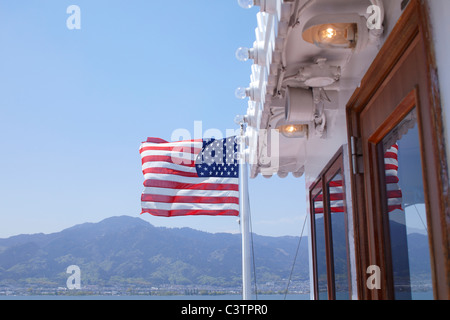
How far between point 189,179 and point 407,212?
16.7 feet

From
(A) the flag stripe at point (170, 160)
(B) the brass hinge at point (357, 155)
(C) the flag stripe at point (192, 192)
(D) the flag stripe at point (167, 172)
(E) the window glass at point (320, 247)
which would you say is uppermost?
(A) the flag stripe at point (170, 160)

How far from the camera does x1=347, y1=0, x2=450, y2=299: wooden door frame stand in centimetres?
150

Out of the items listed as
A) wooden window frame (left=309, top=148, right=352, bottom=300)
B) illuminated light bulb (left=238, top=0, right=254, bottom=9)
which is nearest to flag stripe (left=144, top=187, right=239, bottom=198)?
wooden window frame (left=309, top=148, right=352, bottom=300)

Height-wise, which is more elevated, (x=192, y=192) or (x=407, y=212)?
(x=192, y=192)

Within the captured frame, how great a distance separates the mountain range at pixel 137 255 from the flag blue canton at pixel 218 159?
52.4m

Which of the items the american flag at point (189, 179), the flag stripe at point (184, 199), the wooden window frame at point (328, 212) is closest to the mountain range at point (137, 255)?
the american flag at point (189, 179)

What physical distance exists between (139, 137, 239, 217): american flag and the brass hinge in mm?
4283

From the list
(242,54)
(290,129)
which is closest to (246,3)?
(242,54)

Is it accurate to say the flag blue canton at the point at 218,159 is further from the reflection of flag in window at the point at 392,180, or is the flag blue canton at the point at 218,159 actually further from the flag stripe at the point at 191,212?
the reflection of flag in window at the point at 392,180

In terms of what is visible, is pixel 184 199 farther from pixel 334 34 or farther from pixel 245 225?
pixel 334 34

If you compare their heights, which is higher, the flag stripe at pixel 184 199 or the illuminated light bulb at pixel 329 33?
the flag stripe at pixel 184 199

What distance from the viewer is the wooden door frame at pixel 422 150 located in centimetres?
150

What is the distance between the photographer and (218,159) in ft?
23.5

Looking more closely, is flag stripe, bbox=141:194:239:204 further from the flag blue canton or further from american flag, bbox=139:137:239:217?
the flag blue canton
